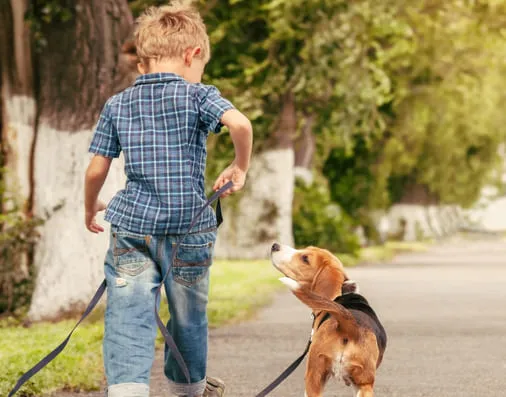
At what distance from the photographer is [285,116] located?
92.2 ft

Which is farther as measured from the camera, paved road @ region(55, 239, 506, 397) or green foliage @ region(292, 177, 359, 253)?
green foliage @ region(292, 177, 359, 253)

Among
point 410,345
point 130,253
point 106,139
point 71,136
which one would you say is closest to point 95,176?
point 106,139

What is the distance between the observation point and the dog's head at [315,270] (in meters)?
6.88

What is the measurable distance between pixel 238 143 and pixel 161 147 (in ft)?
1.26

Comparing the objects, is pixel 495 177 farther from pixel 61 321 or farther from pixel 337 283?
pixel 337 283

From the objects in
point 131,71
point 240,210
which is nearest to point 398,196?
point 240,210

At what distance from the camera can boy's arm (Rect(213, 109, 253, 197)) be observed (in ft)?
18.6

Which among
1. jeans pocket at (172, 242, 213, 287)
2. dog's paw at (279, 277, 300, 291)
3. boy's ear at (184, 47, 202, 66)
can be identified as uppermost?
boy's ear at (184, 47, 202, 66)

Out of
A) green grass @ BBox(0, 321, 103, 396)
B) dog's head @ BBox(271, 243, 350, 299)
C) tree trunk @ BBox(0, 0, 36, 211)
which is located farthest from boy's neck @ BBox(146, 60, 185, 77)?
tree trunk @ BBox(0, 0, 36, 211)

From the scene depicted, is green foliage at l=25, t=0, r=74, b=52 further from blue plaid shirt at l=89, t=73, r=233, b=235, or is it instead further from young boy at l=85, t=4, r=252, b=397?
blue plaid shirt at l=89, t=73, r=233, b=235

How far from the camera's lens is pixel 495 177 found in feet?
227

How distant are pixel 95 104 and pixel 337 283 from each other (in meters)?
6.59

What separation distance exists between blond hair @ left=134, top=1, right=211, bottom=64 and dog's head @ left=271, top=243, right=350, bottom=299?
1559 millimetres

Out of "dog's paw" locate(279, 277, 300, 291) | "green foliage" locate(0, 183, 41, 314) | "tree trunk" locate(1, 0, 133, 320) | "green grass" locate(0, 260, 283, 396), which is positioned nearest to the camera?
"dog's paw" locate(279, 277, 300, 291)
